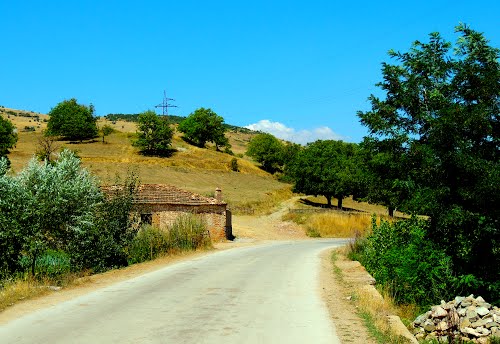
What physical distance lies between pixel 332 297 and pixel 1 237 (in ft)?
32.0

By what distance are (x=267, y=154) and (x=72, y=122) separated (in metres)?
41.6

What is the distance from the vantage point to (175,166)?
88000 mm

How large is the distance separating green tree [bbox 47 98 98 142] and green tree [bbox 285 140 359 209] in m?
44.1

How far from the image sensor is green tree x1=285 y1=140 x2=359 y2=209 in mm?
73875

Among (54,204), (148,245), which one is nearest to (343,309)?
(54,204)

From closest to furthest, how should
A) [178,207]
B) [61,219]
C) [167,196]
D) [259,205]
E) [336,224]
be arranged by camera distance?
[61,219]
[178,207]
[167,196]
[336,224]
[259,205]

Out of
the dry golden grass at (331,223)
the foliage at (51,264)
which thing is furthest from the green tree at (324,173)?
the foliage at (51,264)

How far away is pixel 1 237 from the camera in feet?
51.2

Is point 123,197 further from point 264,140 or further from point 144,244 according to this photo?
point 264,140

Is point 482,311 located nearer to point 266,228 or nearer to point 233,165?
point 266,228

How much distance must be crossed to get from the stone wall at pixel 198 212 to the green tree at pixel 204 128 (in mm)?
76291

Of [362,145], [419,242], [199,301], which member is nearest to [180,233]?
[362,145]

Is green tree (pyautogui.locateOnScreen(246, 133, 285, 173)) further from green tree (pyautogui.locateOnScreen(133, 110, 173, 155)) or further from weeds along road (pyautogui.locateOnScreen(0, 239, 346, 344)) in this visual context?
weeds along road (pyautogui.locateOnScreen(0, 239, 346, 344))

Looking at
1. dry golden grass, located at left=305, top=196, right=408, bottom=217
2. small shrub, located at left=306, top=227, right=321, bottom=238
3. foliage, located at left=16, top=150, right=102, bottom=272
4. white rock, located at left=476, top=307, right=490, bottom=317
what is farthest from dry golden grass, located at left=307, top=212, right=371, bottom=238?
white rock, located at left=476, top=307, right=490, bottom=317
